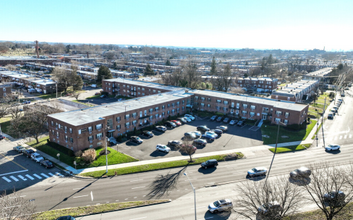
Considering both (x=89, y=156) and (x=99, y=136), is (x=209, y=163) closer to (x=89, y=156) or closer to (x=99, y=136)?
(x=89, y=156)

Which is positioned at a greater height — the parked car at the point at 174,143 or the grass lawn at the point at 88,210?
the parked car at the point at 174,143

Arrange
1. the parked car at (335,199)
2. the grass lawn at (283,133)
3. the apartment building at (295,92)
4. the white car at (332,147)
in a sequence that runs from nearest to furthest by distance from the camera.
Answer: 1. the parked car at (335,199)
2. the white car at (332,147)
3. the grass lawn at (283,133)
4. the apartment building at (295,92)

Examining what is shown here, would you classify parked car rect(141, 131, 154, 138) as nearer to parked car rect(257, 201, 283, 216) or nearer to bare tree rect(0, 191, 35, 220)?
bare tree rect(0, 191, 35, 220)

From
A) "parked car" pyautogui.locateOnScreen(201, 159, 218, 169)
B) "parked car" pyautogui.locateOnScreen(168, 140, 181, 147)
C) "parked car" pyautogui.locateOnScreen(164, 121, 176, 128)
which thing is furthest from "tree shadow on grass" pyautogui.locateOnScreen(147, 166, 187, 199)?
"parked car" pyautogui.locateOnScreen(164, 121, 176, 128)

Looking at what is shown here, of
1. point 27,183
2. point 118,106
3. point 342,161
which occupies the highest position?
point 118,106

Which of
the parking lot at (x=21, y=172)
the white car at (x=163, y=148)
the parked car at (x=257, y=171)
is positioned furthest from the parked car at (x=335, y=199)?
the parking lot at (x=21, y=172)

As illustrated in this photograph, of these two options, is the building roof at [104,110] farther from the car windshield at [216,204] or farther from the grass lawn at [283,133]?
the car windshield at [216,204]

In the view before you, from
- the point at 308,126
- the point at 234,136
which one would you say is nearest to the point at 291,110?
the point at 308,126

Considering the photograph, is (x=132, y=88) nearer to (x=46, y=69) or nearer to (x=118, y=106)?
(x=118, y=106)
